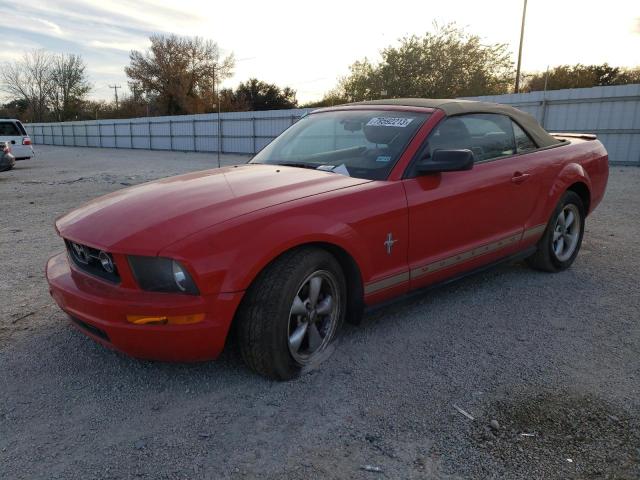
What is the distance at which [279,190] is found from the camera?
2.82 meters

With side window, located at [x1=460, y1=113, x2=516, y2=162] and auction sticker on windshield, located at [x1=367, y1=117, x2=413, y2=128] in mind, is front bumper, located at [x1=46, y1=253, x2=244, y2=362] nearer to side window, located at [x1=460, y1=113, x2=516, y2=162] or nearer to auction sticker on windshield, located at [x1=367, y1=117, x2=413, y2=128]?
auction sticker on windshield, located at [x1=367, y1=117, x2=413, y2=128]

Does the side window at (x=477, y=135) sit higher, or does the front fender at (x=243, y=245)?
the side window at (x=477, y=135)

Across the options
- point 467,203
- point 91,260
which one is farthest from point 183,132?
point 91,260

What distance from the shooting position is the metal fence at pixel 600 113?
Answer: 15383 millimetres

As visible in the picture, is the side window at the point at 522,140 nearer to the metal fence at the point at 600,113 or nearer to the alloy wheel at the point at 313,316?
the alloy wheel at the point at 313,316

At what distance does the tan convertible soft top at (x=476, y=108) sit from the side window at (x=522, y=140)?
59 millimetres

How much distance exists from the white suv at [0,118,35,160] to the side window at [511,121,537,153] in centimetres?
1858

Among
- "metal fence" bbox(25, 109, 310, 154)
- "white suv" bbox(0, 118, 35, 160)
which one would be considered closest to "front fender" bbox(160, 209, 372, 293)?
"metal fence" bbox(25, 109, 310, 154)

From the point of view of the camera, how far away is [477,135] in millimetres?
3738

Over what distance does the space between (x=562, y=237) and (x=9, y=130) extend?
63.6ft

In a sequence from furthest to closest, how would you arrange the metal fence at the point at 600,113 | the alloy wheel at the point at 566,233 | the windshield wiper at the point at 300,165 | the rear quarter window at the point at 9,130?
1. the rear quarter window at the point at 9,130
2. the metal fence at the point at 600,113
3. the alloy wheel at the point at 566,233
4. the windshield wiper at the point at 300,165

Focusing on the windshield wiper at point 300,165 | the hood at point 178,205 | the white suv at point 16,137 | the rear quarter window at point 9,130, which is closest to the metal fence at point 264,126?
the windshield wiper at point 300,165

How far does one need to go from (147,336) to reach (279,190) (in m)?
1.06

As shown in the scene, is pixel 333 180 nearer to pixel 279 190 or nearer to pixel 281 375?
pixel 279 190
